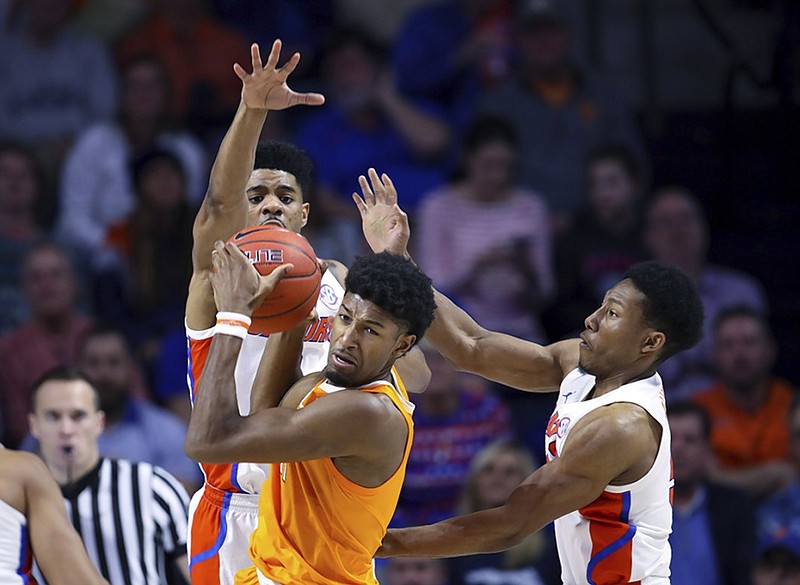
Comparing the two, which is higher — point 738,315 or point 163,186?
point 163,186

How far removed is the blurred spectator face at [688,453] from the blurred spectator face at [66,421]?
3.16 m

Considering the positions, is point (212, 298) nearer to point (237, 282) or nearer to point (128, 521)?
point (237, 282)

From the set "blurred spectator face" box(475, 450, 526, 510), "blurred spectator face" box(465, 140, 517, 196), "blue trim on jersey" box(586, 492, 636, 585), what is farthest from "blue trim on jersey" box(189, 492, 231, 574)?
"blurred spectator face" box(465, 140, 517, 196)

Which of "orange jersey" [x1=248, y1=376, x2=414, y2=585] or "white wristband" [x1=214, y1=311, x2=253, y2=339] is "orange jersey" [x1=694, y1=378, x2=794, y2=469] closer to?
"orange jersey" [x1=248, y1=376, x2=414, y2=585]

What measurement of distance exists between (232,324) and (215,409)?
0.86 feet

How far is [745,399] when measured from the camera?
8.55 m

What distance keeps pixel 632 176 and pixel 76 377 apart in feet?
13.6

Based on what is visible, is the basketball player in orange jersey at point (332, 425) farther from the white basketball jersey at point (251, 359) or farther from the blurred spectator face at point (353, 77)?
the blurred spectator face at point (353, 77)

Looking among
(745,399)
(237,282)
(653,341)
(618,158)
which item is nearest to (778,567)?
(745,399)

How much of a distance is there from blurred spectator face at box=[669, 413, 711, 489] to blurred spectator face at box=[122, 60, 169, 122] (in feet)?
12.7

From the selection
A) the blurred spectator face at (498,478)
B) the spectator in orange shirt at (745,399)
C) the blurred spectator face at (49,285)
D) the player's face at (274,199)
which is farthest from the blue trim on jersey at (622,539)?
the blurred spectator face at (49,285)

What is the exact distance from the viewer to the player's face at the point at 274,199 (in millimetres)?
5301

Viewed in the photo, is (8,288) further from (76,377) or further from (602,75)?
(602,75)

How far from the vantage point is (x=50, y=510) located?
517 centimetres
